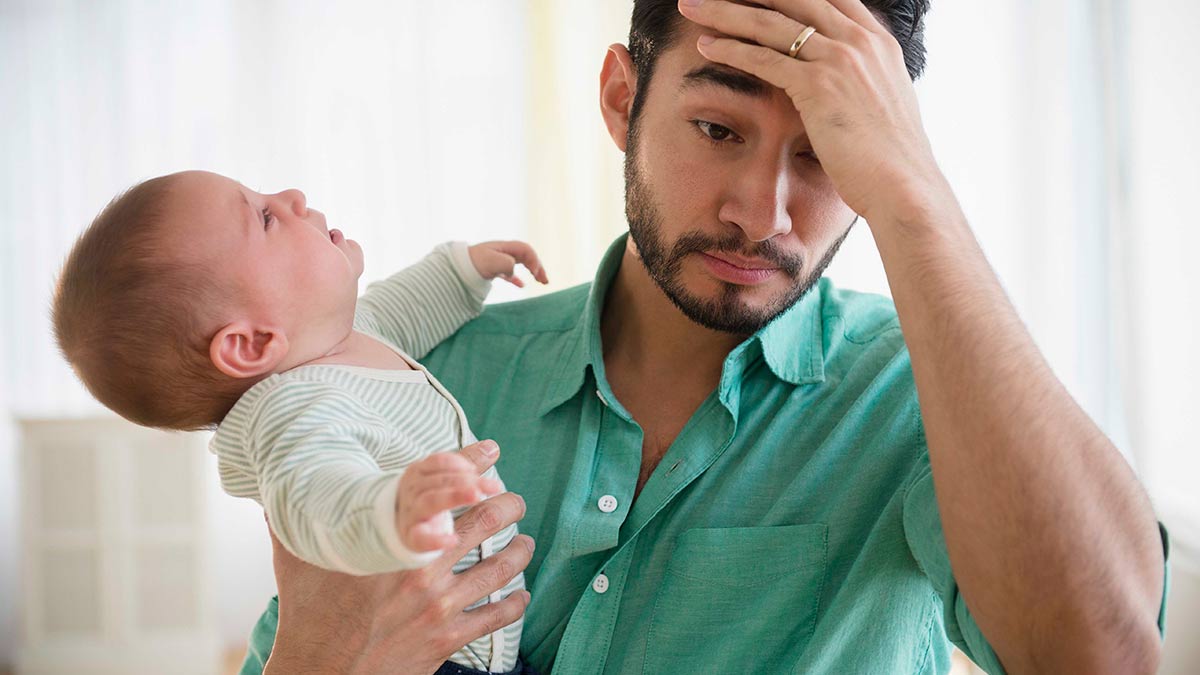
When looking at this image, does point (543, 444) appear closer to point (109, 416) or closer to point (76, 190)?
point (109, 416)

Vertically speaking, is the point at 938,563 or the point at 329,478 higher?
the point at 329,478

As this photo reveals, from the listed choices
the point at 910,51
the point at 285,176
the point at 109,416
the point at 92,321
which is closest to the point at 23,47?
the point at 285,176

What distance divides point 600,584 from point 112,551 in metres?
3.10

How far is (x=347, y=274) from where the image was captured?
1.30 m

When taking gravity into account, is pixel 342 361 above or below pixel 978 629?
above

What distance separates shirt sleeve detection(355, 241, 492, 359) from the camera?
5.15 feet

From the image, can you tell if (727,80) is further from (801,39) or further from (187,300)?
(187,300)

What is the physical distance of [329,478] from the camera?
0.96 metres

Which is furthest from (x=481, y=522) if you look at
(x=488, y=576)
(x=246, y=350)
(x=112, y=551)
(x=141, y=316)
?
(x=112, y=551)

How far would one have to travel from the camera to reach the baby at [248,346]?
1.12 meters

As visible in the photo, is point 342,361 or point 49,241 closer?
point 342,361

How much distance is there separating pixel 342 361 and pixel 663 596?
0.48 m

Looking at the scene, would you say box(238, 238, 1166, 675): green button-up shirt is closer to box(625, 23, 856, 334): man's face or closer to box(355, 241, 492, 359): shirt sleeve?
box(625, 23, 856, 334): man's face

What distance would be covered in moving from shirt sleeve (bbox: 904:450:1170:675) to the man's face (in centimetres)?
31
